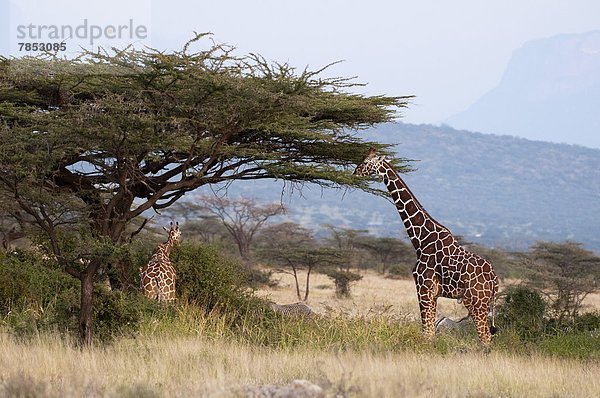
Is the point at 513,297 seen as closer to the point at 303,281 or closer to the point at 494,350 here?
the point at 494,350

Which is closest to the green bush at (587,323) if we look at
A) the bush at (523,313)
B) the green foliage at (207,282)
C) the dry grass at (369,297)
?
the bush at (523,313)

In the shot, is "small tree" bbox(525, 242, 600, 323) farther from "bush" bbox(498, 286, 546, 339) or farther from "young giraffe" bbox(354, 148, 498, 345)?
"young giraffe" bbox(354, 148, 498, 345)

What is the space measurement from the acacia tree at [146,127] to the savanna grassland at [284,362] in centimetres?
140

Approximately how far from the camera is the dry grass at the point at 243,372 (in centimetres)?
771

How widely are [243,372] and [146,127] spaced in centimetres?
366

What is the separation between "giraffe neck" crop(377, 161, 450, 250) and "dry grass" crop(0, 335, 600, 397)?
2.01 m

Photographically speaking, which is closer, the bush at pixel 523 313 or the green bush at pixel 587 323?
the bush at pixel 523 313

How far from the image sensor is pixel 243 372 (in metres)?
9.52

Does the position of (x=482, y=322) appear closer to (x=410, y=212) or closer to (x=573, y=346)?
(x=410, y=212)

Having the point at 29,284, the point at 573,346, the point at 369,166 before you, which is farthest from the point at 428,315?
the point at 29,284

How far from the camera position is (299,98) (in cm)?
1255

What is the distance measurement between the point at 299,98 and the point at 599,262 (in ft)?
78.0

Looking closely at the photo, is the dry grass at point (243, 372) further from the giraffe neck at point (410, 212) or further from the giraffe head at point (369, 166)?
the giraffe head at point (369, 166)

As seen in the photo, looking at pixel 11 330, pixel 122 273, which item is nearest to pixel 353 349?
pixel 11 330
